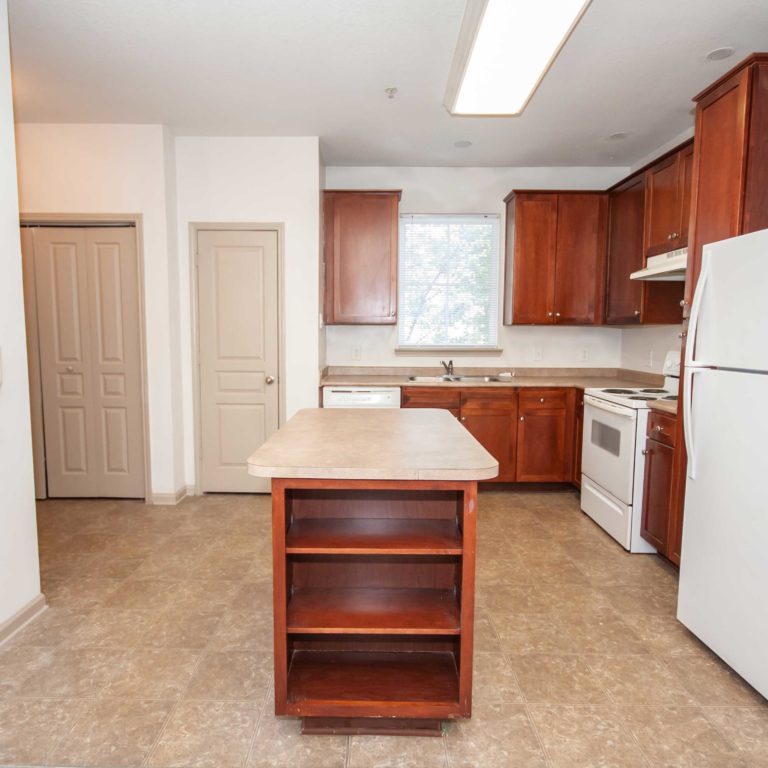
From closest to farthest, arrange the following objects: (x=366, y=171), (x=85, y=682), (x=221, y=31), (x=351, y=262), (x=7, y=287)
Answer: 1. (x=85, y=682)
2. (x=7, y=287)
3. (x=221, y=31)
4. (x=351, y=262)
5. (x=366, y=171)

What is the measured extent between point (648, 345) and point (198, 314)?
369cm

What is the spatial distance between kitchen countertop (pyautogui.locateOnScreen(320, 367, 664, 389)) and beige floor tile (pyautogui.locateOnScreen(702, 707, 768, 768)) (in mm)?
2557

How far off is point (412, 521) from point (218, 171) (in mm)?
3314

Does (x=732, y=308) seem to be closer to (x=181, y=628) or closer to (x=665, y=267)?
(x=665, y=267)

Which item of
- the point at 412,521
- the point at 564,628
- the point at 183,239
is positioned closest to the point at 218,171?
the point at 183,239

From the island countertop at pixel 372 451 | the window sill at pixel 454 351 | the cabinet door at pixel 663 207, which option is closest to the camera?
the island countertop at pixel 372 451

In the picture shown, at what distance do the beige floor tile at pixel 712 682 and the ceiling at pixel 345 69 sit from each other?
112 inches

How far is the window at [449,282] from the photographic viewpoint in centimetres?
476

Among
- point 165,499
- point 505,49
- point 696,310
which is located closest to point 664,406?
point 696,310

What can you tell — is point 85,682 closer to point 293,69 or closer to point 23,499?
point 23,499

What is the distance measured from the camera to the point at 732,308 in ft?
Answer: 6.70

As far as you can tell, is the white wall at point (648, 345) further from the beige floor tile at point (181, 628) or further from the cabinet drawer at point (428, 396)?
the beige floor tile at point (181, 628)

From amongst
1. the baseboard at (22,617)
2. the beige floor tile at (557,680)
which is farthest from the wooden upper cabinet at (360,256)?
the beige floor tile at (557,680)

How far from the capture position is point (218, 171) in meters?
4.00
